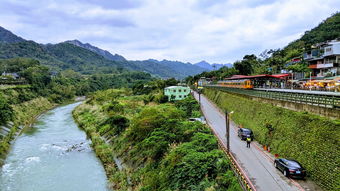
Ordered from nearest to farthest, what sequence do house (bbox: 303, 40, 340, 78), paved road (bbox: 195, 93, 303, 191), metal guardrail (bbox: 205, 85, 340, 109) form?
paved road (bbox: 195, 93, 303, 191), metal guardrail (bbox: 205, 85, 340, 109), house (bbox: 303, 40, 340, 78)

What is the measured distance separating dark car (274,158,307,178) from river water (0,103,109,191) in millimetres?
15804

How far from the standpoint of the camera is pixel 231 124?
109 feet

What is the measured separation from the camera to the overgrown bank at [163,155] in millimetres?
16628

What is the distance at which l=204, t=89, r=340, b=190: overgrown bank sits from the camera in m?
14.0

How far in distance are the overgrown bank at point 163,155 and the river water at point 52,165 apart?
70.0 inches

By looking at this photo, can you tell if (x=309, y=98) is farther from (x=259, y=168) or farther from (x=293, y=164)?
(x=259, y=168)

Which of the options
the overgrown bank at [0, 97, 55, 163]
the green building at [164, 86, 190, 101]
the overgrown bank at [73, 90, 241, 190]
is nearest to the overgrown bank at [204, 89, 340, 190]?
the overgrown bank at [73, 90, 241, 190]

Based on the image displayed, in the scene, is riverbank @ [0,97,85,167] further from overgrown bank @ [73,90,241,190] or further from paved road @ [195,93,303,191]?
paved road @ [195,93,303,191]

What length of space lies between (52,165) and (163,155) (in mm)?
14402

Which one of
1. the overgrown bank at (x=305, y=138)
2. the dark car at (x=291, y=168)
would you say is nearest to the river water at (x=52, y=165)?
the dark car at (x=291, y=168)

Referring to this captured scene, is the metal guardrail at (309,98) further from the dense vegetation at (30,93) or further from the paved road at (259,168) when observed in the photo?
the dense vegetation at (30,93)

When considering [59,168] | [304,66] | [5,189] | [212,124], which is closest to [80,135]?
[59,168]

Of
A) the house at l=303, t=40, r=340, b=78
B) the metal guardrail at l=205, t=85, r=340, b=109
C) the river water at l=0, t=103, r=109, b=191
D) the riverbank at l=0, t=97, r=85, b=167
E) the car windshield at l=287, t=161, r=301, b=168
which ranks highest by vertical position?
the house at l=303, t=40, r=340, b=78

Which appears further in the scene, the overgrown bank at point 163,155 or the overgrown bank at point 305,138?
the overgrown bank at point 163,155
